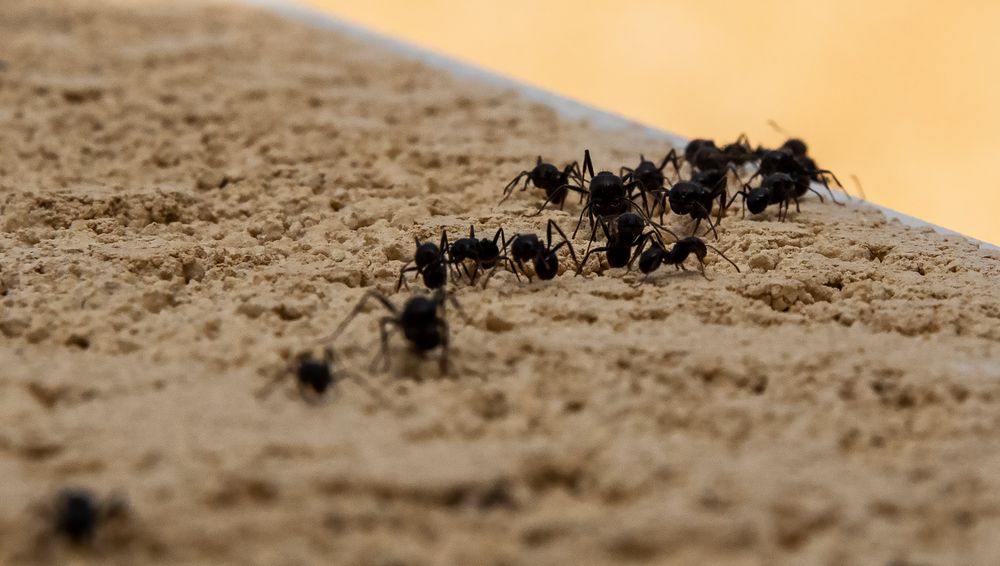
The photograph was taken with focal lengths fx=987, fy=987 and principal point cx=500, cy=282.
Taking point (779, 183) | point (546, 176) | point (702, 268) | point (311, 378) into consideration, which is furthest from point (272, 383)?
point (779, 183)

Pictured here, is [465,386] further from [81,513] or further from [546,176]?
[546,176]

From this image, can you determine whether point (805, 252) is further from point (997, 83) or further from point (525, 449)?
point (997, 83)

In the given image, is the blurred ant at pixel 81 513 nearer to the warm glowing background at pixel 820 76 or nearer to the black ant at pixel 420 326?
the black ant at pixel 420 326

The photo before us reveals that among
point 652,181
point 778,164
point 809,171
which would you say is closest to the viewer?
point 652,181

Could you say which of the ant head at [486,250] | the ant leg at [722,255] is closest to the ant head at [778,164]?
the ant leg at [722,255]

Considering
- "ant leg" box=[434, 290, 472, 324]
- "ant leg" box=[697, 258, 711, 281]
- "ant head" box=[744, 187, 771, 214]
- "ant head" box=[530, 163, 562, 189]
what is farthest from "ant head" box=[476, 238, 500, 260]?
"ant head" box=[744, 187, 771, 214]

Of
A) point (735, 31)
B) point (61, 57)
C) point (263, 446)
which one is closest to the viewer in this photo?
point (263, 446)

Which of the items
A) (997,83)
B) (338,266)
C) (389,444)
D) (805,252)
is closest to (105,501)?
(389,444)
